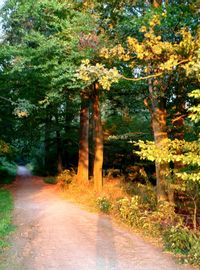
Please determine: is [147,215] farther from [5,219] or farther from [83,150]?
[83,150]

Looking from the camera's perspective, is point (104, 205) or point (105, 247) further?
point (104, 205)

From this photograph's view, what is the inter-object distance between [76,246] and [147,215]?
2.81 metres

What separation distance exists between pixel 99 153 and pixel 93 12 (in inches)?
267

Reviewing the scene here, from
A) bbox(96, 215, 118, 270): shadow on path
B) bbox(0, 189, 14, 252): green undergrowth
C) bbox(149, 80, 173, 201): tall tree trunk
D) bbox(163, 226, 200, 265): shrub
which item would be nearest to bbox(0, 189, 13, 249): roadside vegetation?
bbox(0, 189, 14, 252): green undergrowth

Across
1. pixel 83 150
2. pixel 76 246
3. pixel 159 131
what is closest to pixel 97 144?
pixel 83 150

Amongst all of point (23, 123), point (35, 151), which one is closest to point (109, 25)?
point (23, 123)

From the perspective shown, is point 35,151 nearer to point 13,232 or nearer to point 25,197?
point 25,197

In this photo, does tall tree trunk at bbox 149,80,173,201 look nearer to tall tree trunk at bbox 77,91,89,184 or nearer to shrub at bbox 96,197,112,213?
shrub at bbox 96,197,112,213

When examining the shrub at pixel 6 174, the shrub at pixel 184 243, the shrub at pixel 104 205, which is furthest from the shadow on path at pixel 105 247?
the shrub at pixel 6 174

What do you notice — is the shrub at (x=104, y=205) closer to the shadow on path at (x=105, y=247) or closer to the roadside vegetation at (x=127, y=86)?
the roadside vegetation at (x=127, y=86)

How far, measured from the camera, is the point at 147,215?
9.98m

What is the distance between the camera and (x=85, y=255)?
7.21 metres

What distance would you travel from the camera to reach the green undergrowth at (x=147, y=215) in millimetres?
7406

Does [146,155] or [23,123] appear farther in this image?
[23,123]
